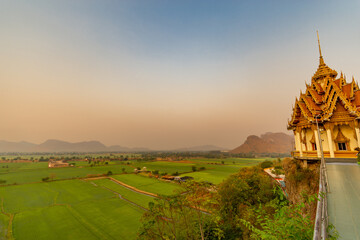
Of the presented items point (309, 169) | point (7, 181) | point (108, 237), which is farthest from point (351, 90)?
point (7, 181)

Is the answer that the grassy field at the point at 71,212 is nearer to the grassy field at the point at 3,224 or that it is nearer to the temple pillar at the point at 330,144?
the grassy field at the point at 3,224

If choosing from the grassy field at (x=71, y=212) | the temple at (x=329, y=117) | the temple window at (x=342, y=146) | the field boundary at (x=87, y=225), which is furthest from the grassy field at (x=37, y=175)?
the temple window at (x=342, y=146)

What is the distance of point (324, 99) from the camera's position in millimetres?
16859

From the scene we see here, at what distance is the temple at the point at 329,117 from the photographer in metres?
15.5

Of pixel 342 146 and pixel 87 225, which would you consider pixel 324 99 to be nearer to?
pixel 342 146

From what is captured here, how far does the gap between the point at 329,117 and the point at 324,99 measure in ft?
6.71

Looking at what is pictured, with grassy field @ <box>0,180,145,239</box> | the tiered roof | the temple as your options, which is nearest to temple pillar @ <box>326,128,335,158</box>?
the temple

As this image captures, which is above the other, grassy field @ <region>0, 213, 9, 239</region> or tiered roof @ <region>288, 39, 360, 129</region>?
tiered roof @ <region>288, 39, 360, 129</region>

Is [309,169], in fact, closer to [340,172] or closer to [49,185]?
[340,172]

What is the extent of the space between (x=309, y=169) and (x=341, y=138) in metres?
4.41

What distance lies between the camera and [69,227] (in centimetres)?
3116

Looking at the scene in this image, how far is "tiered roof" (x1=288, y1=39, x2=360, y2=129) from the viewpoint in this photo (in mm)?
15837

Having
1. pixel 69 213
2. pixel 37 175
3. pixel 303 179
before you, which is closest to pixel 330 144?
pixel 303 179

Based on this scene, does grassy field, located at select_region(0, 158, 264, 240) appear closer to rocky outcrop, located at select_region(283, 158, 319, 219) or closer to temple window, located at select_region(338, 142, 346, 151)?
rocky outcrop, located at select_region(283, 158, 319, 219)
